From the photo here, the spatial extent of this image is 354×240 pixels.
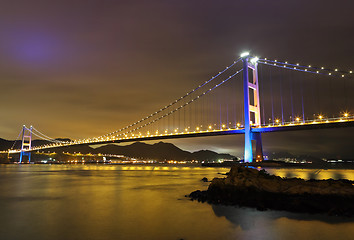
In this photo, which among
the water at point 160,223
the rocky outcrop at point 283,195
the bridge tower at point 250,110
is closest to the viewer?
the water at point 160,223

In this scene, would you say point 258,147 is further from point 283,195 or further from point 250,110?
point 283,195

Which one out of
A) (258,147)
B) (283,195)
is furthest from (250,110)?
(283,195)

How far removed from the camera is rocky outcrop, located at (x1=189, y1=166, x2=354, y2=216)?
1016cm

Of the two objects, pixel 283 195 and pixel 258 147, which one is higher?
pixel 258 147

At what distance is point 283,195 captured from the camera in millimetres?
11297

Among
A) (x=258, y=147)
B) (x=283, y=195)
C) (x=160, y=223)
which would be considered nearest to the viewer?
(x=160, y=223)

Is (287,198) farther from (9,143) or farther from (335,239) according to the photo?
(9,143)

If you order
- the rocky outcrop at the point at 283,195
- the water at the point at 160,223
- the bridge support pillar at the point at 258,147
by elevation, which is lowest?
the water at the point at 160,223

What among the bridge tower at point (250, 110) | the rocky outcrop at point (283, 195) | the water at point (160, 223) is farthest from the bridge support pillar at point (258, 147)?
the water at point (160, 223)

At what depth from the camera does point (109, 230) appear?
8.32 m

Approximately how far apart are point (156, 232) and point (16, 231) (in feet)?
12.9

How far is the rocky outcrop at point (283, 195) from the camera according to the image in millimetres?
10156

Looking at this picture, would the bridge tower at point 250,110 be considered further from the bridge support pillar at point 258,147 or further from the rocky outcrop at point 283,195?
the rocky outcrop at point 283,195

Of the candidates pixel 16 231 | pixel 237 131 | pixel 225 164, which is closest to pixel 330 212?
pixel 16 231
